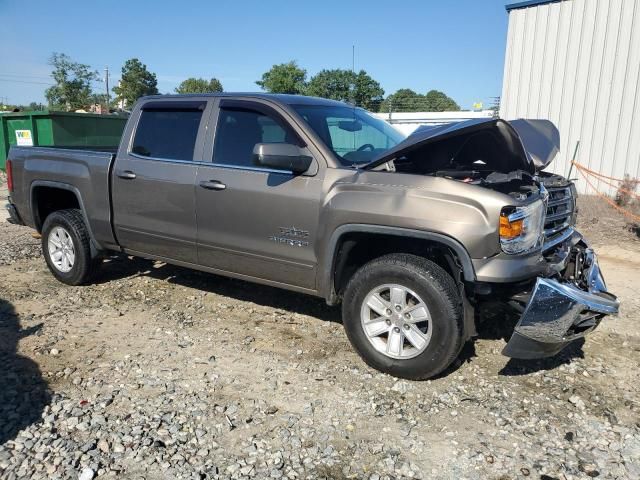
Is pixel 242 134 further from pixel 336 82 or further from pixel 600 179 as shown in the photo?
pixel 336 82

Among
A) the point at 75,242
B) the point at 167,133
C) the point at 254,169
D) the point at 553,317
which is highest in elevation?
the point at 167,133

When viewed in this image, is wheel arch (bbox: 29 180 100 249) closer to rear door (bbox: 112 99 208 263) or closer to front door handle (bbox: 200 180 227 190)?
rear door (bbox: 112 99 208 263)

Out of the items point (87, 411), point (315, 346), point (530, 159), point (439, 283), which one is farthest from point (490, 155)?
point (87, 411)

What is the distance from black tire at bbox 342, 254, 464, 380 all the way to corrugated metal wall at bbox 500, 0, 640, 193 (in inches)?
371

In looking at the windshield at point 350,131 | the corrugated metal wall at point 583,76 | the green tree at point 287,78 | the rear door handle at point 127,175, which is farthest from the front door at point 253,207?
the green tree at point 287,78

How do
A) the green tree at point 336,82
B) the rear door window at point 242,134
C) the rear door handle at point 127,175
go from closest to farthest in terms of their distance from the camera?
the rear door window at point 242,134 → the rear door handle at point 127,175 → the green tree at point 336,82

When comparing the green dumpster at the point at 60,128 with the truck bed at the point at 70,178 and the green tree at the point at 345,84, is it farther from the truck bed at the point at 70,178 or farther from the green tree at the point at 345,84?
the green tree at the point at 345,84

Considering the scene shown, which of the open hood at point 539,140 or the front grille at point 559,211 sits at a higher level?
the open hood at point 539,140

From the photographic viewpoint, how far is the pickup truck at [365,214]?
3.33m

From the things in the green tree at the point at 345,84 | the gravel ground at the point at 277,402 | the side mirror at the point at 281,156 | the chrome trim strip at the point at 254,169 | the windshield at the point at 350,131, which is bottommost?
the gravel ground at the point at 277,402

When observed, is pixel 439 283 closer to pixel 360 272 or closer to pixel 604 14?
pixel 360 272

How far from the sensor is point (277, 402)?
3426mm

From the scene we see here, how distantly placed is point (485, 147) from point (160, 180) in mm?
2782

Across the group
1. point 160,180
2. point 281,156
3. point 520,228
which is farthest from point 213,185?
point 520,228
